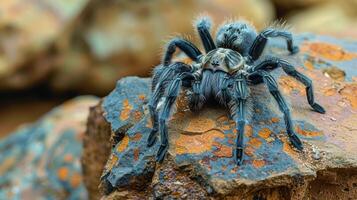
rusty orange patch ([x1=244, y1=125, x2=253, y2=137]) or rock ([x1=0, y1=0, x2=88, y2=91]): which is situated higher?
rock ([x1=0, y1=0, x2=88, y2=91])

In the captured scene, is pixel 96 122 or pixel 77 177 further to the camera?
pixel 77 177

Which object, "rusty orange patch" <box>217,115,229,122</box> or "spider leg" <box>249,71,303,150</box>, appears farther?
"rusty orange patch" <box>217,115,229,122</box>

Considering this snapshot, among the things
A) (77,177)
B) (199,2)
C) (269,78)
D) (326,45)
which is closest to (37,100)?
(199,2)

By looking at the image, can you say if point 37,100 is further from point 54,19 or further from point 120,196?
point 120,196

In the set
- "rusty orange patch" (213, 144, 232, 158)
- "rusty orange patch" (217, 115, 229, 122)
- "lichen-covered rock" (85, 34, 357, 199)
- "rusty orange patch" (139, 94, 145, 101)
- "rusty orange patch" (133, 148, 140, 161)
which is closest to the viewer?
"lichen-covered rock" (85, 34, 357, 199)

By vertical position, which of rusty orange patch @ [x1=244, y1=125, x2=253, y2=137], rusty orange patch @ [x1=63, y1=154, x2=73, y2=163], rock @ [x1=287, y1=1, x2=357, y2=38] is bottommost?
rock @ [x1=287, y1=1, x2=357, y2=38]

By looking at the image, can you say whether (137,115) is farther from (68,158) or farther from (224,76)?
(68,158)

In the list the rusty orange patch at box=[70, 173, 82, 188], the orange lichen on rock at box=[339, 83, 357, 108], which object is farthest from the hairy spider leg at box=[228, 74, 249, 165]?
the rusty orange patch at box=[70, 173, 82, 188]

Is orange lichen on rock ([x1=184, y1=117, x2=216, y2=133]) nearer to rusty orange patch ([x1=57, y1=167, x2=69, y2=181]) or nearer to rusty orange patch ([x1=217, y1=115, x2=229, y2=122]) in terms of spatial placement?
rusty orange patch ([x1=217, y1=115, x2=229, y2=122])
